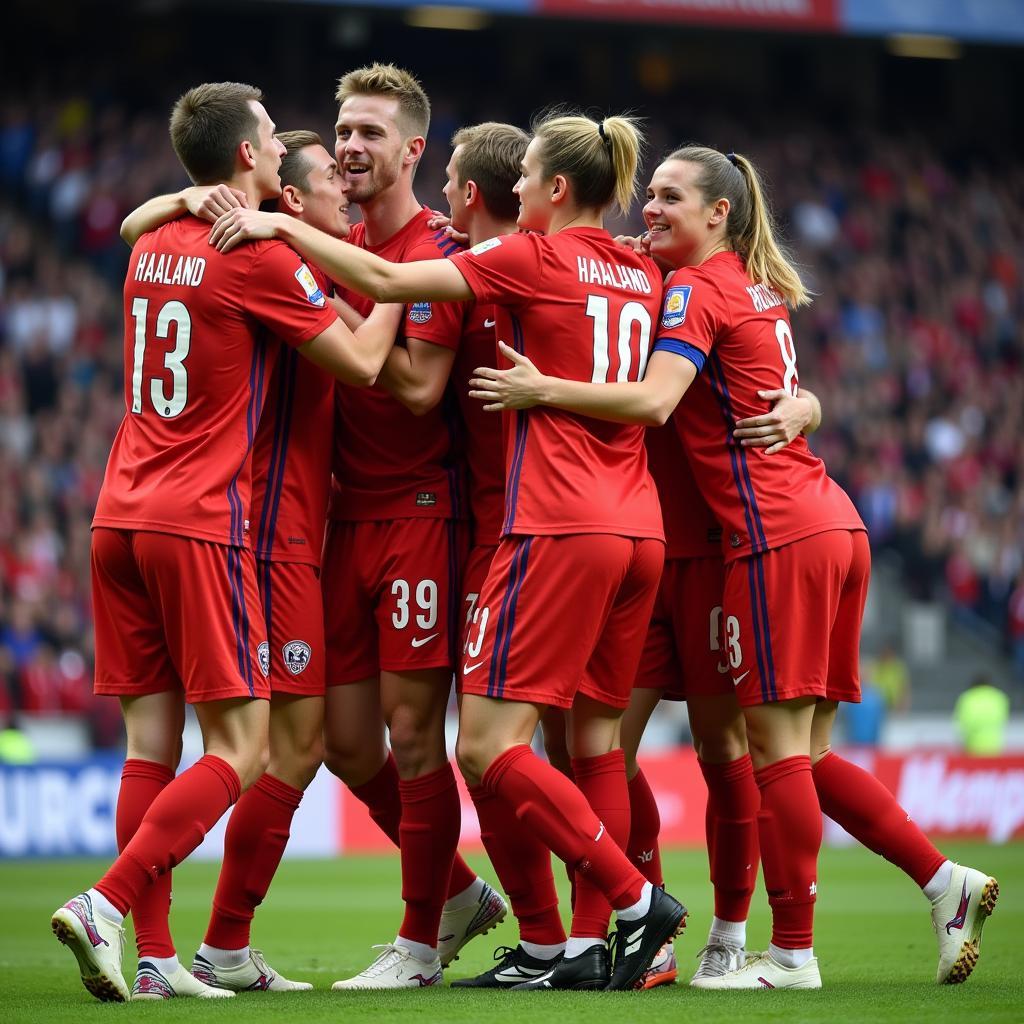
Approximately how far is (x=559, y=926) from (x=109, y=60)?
20.0 meters

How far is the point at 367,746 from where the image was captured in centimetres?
600

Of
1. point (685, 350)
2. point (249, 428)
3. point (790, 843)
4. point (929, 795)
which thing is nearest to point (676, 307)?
point (685, 350)

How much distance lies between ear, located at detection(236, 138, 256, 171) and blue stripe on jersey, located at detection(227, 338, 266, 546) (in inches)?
22.6

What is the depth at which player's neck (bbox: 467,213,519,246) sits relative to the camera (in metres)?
5.94

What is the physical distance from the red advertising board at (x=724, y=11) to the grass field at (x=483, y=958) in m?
12.2

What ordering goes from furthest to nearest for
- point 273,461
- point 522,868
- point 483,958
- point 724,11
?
1. point 724,11
2. point 483,958
3. point 273,461
4. point 522,868

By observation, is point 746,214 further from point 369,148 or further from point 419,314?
point 369,148

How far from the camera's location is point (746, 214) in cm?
595

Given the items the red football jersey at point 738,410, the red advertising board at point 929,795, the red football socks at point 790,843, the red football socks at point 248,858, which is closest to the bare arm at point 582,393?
the red football jersey at point 738,410

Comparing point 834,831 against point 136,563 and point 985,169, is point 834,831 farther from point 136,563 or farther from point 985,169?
point 985,169

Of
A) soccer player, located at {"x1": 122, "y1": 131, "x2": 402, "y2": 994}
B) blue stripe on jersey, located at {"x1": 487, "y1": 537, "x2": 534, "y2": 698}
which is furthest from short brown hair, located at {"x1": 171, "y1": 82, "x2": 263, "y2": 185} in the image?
blue stripe on jersey, located at {"x1": 487, "y1": 537, "x2": 534, "y2": 698}

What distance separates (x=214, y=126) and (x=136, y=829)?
87.4 inches

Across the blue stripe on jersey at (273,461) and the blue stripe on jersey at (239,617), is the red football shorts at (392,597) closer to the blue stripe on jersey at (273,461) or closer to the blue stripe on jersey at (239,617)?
the blue stripe on jersey at (273,461)

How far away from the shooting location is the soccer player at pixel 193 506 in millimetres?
5281
